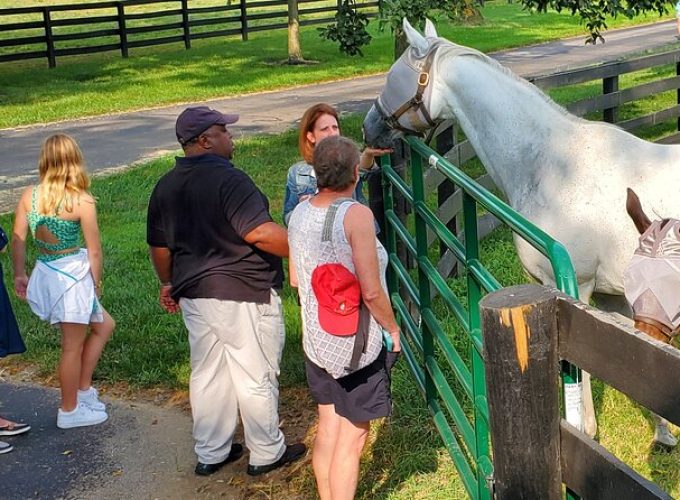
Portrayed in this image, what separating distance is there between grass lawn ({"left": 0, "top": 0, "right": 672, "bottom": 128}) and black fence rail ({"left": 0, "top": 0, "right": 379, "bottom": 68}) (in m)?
0.34

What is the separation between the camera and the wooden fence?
188 cm

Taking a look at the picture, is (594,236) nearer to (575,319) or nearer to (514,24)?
(575,319)

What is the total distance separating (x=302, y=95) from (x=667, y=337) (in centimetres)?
1645

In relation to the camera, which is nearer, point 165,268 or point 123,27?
point 165,268

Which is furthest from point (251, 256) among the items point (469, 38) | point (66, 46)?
point (66, 46)

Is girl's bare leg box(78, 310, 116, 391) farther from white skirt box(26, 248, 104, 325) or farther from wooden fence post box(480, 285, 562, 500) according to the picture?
wooden fence post box(480, 285, 562, 500)

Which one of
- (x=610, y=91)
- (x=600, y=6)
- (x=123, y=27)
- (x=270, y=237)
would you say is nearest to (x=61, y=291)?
(x=270, y=237)

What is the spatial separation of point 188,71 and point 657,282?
20.9m

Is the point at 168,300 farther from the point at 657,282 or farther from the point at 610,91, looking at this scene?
the point at 610,91

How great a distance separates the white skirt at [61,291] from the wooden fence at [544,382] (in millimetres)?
3205

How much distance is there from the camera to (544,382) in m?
2.07

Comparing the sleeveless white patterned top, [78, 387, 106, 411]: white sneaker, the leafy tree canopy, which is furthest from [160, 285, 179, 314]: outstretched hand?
the leafy tree canopy

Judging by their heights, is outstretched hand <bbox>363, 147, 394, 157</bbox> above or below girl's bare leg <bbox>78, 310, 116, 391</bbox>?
above

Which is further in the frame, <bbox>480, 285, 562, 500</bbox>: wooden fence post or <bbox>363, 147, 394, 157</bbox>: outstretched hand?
<bbox>363, 147, 394, 157</bbox>: outstretched hand
